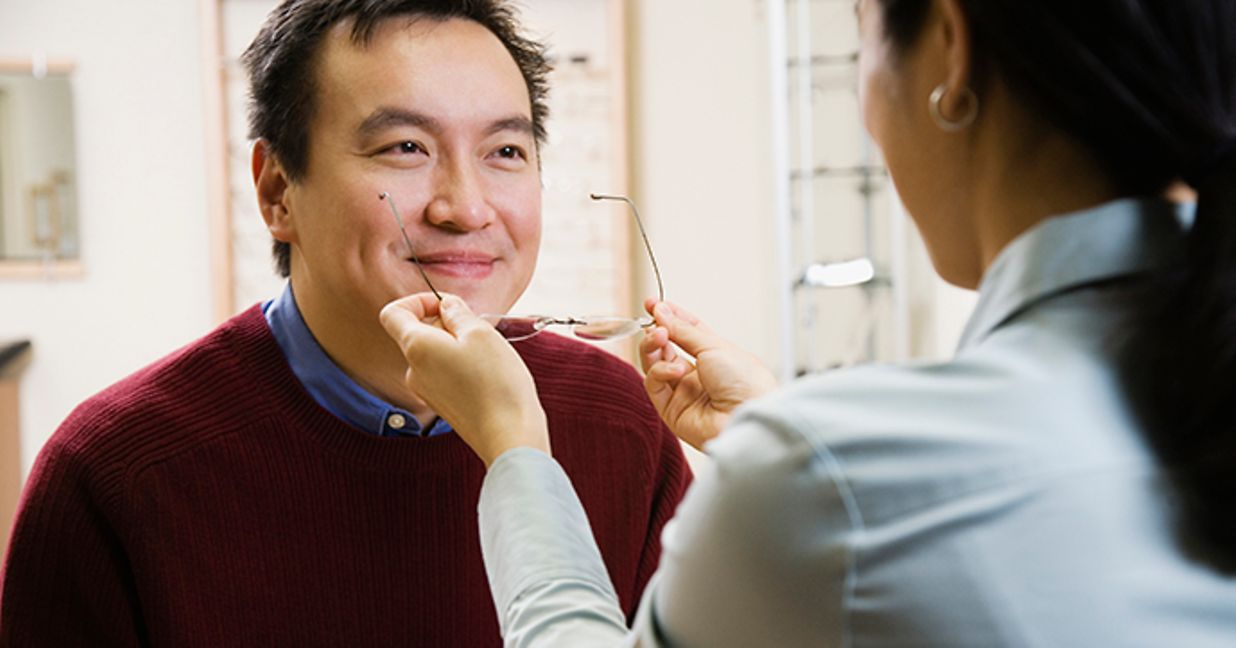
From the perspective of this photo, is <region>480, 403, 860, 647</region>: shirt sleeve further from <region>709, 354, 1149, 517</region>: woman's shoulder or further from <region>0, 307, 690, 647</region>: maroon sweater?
<region>0, 307, 690, 647</region>: maroon sweater

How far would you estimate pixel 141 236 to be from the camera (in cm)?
348

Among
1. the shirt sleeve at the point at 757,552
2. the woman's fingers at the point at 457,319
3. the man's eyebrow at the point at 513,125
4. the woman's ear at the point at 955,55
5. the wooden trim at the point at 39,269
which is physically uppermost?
the man's eyebrow at the point at 513,125

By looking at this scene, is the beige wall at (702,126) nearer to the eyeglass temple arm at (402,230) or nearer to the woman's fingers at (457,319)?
the eyeglass temple arm at (402,230)

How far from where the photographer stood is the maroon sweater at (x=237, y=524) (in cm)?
123

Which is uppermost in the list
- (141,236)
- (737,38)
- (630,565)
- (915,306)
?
(737,38)

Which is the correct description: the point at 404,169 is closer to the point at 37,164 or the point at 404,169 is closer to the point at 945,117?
the point at 945,117

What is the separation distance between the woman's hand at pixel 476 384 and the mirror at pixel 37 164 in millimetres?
2785

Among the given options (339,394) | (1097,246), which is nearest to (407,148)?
(339,394)

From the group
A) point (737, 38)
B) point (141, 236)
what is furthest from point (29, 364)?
point (737, 38)

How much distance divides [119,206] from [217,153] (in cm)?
36

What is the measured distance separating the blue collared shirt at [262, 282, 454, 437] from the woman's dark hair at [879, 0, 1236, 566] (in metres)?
0.89

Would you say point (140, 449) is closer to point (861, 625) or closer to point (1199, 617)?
point (861, 625)

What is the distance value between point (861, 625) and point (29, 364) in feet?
11.3

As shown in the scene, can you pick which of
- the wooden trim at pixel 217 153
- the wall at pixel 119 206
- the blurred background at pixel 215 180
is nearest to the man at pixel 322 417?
the blurred background at pixel 215 180
